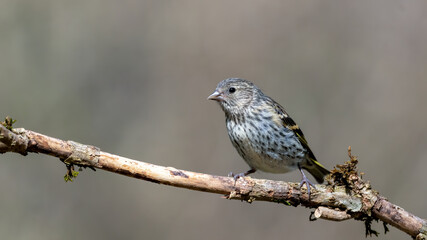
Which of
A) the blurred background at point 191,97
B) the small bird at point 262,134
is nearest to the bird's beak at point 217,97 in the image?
the small bird at point 262,134

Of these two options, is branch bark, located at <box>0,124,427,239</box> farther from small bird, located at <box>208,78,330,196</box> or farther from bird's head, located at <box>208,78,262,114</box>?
bird's head, located at <box>208,78,262,114</box>

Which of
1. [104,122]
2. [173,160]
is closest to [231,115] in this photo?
[173,160]

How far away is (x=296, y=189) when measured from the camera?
4.51 metres

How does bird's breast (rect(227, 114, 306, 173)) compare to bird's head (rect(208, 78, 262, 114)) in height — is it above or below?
below

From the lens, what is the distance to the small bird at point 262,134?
5508 millimetres

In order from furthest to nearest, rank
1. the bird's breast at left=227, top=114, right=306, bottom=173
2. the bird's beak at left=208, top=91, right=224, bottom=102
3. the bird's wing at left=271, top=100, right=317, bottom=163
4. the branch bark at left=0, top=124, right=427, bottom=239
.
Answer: the bird's beak at left=208, top=91, right=224, bottom=102
the bird's wing at left=271, top=100, right=317, bottom=163
the bird's breast at left=227, top=114, right=306, bottom=173
the branch bark at left=0, top=124, right=427, bottom=239

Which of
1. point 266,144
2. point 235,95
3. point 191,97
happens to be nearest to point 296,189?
point 266,144

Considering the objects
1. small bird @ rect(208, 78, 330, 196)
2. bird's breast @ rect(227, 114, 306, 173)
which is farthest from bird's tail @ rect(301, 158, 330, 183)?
bird's breast @ rect(227, 114, 306, 173)

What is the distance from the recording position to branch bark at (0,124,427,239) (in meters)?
3.99

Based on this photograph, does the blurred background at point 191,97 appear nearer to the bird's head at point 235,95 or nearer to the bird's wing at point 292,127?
the bird's wing at point 292,127

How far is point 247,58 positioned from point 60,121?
291cm

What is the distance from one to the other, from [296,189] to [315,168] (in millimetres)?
1435

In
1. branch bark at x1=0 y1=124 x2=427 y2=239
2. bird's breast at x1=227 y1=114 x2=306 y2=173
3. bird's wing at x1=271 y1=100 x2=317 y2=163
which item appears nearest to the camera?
branch bark at x1=0 y1=124 x2=427 y2=239

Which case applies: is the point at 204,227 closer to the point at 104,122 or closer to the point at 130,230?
the point at 130,230
